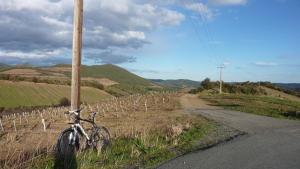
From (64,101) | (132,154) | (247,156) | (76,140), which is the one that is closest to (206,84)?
(64,101)

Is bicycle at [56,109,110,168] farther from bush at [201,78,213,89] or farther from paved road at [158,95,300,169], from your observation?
bush at [201,78,213,89]

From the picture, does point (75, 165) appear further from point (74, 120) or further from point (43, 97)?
point (43, 97)

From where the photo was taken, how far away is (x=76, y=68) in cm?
1245

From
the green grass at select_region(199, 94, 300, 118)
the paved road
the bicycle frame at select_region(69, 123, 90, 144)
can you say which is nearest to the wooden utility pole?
the bicycle frame at select_region(69, 123, 90, 144)

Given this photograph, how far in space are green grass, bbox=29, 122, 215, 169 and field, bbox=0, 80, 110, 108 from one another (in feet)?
302

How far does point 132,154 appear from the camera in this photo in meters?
12.0

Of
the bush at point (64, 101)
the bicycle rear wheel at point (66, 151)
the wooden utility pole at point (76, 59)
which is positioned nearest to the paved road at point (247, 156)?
the bicycle rear wheel at point (66, 151)

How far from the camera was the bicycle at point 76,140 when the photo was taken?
11.1m

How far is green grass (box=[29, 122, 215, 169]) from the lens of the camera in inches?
415

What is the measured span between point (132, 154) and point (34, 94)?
10610 centimetres

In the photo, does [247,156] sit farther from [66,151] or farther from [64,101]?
[64,101]

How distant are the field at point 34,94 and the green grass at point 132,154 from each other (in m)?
92.0

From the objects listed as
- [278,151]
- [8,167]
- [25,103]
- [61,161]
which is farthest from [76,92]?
[25,103]

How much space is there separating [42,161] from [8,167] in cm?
105
